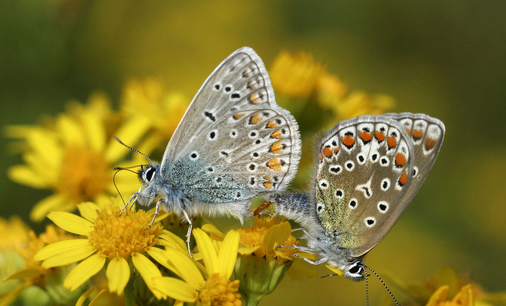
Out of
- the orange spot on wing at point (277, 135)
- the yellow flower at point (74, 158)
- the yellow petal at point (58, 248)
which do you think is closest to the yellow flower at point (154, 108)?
the yellow flower at point (74, 158)

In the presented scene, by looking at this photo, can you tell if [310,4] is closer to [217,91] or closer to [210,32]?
[210,32]

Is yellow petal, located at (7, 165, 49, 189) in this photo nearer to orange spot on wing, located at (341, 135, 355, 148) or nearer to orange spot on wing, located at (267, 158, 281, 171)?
orange spot on wing, located at (267, 158, 281, 171)

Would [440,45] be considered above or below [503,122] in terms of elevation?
above

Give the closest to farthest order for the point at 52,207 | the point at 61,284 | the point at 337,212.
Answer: the point at 61,284
the point at 337,212
the point at 52,207

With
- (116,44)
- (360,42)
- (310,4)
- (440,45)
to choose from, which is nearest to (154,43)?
(116,44)

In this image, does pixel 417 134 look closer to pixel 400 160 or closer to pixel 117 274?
pixel 400 160

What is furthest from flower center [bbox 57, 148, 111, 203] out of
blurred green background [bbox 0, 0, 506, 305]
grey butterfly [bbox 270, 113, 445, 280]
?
grey butterfly [bbox 270, 113, 445, 280]
